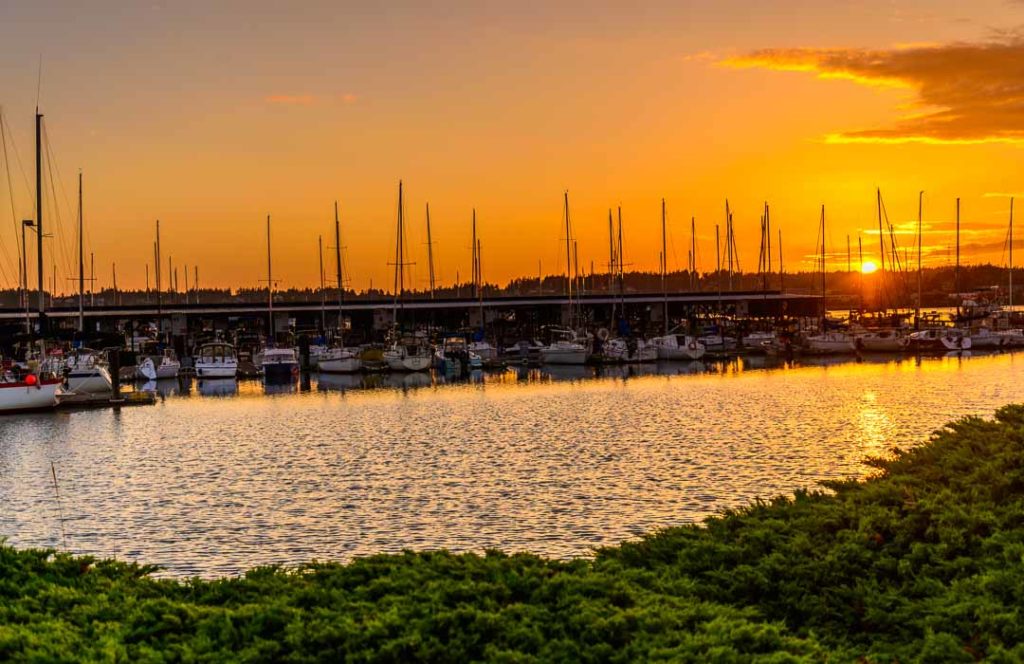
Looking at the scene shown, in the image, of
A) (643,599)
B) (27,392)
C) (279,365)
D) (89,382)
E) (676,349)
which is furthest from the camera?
(676,349)

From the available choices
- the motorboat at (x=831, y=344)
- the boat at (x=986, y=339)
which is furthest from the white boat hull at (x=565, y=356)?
the boat at (x=986, y=339)

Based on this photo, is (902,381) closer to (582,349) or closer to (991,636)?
(582,349)

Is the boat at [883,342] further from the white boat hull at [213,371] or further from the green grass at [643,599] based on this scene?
the green grass at [643,599]

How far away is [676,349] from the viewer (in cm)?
12838

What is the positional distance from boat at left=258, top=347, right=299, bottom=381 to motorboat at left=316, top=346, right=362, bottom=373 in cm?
406

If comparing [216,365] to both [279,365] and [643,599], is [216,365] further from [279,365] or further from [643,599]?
[643,599]

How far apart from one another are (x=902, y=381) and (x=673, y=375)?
77.3 ft

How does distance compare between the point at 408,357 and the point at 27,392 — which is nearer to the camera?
the point at 27,392

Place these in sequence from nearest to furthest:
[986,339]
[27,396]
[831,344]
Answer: [27,396] → [831,344] → [986,339]

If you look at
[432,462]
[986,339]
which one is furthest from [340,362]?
[986,339]

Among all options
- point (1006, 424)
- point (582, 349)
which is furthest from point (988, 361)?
point (1006, 424)

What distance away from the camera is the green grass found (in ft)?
37.0

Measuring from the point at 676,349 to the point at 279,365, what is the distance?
158 feet

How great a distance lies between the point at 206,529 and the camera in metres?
29.1
